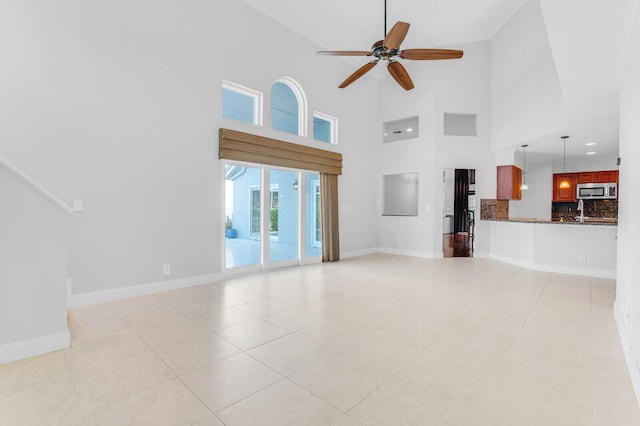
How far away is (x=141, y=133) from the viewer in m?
3.86

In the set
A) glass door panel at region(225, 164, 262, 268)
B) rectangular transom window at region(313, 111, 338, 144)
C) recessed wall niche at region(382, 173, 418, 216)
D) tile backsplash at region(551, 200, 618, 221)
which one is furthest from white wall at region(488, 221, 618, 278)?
glass door panel at region(225, 164, 262, 268)

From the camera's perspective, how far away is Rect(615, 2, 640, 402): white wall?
206cm

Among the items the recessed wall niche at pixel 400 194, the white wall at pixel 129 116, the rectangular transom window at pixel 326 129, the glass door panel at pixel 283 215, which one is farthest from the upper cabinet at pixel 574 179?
the white wall at pixel 129 116

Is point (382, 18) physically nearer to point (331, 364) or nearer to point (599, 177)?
point (331, 364)

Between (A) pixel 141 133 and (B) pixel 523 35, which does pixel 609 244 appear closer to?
(B) pixel 523 35

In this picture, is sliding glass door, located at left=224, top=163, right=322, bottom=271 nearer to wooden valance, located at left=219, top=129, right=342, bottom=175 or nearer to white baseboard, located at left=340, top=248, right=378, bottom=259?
wooden valance, located at left=219, top=129, right=342, bottom=175

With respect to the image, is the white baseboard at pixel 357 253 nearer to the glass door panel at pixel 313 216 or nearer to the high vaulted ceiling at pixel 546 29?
the glass door panel at pixel 313 216

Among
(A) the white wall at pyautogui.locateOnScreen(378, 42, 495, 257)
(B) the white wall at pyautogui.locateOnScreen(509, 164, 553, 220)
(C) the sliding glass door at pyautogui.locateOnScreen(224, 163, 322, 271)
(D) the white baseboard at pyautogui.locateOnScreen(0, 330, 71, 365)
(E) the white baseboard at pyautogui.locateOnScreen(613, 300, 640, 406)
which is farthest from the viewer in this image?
(B) the white wall at pyautogui.locateOnScreen(509, 164, 553, 220)

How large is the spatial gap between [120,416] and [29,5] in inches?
160

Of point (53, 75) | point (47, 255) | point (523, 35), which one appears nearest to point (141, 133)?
point (53, 75)

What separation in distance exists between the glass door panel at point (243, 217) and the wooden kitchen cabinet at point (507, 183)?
17.2 feet

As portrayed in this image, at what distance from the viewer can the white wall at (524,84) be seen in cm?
511

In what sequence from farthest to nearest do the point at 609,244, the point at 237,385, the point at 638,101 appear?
the point at 609,244
the point at 638,101
the point at 237,385

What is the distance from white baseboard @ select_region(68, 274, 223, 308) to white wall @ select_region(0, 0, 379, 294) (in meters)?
0.07
